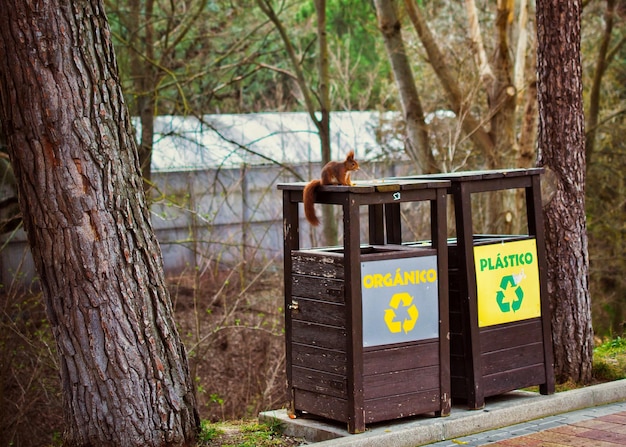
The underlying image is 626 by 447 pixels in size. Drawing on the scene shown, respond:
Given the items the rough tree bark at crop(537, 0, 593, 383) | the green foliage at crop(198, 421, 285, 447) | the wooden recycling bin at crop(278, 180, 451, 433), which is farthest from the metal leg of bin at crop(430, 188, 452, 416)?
the rough tree bark at crop(537, 0, 593, 383)

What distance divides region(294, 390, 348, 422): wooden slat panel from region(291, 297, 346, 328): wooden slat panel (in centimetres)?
53

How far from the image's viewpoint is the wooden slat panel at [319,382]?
6230 mm

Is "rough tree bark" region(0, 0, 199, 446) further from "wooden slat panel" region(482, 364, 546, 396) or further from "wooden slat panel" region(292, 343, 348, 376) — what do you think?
"wooden slat panel" region(482, 364, 546, 396)

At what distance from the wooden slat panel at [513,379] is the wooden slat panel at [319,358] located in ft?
4.04

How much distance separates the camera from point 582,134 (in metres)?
8.02

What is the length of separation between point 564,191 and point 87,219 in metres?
4.22

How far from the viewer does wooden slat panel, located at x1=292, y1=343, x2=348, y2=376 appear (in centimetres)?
621

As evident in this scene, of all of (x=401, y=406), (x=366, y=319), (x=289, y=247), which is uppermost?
(x=289, y=247)

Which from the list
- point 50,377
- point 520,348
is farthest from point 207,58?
point 520,348

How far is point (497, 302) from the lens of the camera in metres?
6.88

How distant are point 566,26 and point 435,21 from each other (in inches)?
500

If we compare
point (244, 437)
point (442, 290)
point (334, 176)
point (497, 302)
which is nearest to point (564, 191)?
point (497, 302)

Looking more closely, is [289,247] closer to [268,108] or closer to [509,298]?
[509,298]

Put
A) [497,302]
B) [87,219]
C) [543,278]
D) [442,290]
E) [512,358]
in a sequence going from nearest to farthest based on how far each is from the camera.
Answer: [87,219]
[442,290]
[497,302]
[512,358]
[543,278]
